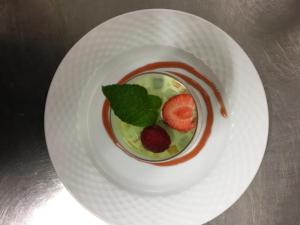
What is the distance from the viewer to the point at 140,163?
670 millimetres

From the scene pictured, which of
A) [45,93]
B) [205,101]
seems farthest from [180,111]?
[45,93]

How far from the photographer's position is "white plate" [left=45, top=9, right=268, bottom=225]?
62cm

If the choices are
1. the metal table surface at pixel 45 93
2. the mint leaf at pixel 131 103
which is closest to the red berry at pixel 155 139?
the mint leaf at pixel 131 103

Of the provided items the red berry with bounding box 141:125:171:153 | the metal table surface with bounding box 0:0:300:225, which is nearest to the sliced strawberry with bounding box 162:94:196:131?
the red berry with bounding box 141:125:171:153

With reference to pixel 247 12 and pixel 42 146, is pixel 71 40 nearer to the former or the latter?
pixel 42 146

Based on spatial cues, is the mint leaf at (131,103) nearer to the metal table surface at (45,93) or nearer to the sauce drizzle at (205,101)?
the sauce drizzle at (205,101)

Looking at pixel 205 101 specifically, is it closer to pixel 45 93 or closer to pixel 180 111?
pixel 180 111

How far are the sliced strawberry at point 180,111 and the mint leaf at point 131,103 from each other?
0.11 ft

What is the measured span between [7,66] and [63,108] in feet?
0.75

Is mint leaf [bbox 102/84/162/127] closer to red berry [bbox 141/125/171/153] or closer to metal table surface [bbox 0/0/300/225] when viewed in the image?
red berry [bbox 141/125/171/153]

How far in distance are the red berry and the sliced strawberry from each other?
32 millimetres

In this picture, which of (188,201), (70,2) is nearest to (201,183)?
(188,201)

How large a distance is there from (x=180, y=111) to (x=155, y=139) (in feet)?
0.24

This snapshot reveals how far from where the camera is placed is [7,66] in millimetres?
752
